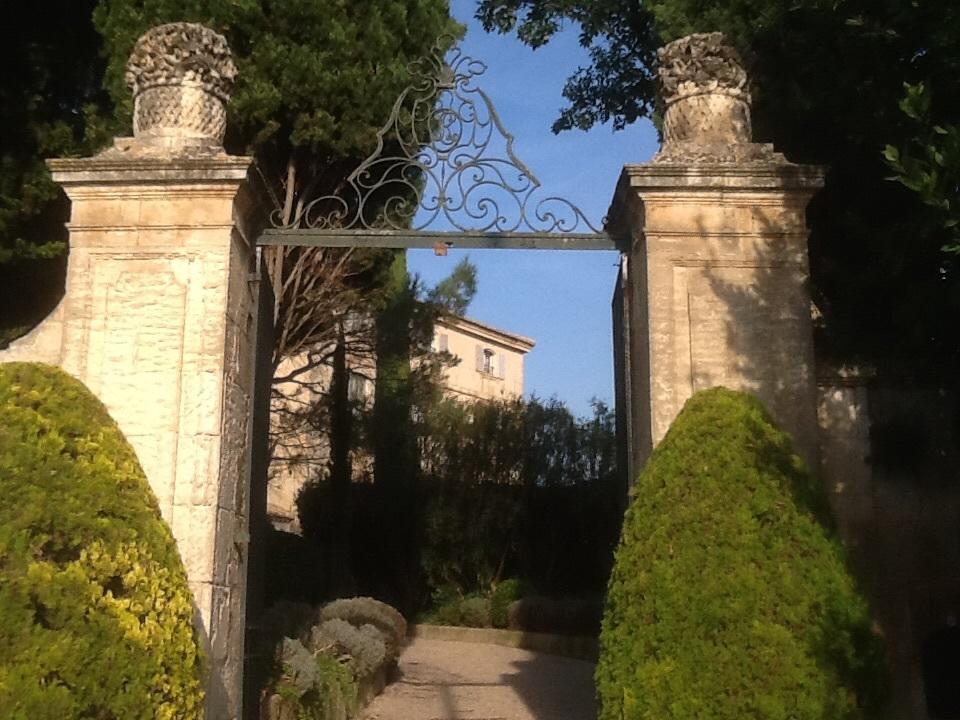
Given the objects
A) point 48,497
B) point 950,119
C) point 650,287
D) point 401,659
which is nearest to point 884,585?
point 650,287

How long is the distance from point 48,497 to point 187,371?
1334 millimetres

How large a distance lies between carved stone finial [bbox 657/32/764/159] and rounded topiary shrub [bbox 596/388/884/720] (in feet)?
5.63

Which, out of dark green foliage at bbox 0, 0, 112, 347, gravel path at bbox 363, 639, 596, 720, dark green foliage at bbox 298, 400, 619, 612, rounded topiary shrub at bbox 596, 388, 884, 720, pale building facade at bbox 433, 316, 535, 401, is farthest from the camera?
pale building facade at bbox 433, 316, 535, 401

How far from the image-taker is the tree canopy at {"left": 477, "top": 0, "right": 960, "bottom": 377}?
5008 mm

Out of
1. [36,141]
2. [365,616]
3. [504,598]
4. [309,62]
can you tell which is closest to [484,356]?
[504,598]

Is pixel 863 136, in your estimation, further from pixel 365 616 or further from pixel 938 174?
pixel 365 616

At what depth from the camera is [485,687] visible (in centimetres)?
1080

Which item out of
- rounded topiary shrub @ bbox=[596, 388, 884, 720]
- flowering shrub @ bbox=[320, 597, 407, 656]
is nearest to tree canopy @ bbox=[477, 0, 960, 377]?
rounded topiary shrub @ bbox=[596, 388, 884, 720]

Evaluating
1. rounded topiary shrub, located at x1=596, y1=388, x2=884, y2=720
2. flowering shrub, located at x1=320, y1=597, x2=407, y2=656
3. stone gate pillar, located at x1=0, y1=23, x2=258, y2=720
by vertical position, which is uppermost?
stone gate pillar, located at x1=0, y1=23, x2=258, y2=720

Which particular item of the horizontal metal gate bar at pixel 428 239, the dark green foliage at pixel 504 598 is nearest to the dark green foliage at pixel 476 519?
the dark green foliage at pixel 504 598

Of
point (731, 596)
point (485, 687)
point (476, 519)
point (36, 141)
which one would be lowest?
point (485, 687)

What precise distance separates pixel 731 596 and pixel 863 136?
290cm

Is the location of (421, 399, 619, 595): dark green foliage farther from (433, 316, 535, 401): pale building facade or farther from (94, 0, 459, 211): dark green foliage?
(433, 316, 535, 401): pale building facade

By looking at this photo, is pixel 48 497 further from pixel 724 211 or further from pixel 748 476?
pixel 724 211
